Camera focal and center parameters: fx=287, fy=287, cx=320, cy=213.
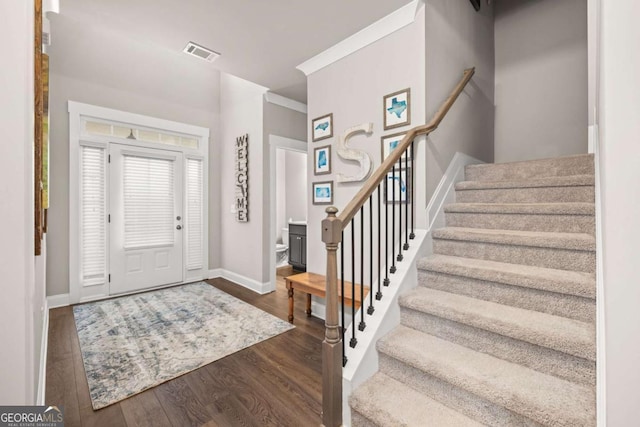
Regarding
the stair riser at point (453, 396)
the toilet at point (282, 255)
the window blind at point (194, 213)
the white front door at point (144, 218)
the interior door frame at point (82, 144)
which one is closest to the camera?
the stair riser at point (453, 396)

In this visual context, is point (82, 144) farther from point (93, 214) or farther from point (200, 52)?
point (200, 52)

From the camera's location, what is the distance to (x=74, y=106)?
3.64 meters

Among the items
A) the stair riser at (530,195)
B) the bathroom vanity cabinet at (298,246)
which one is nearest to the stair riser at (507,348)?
the stair riser at (530,195)

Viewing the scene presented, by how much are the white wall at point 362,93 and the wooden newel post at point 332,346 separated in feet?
3.74

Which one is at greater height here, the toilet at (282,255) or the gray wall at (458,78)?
the gray wall at (458,78)

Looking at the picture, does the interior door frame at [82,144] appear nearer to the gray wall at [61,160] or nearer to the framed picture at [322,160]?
the gray wall at [61,160]

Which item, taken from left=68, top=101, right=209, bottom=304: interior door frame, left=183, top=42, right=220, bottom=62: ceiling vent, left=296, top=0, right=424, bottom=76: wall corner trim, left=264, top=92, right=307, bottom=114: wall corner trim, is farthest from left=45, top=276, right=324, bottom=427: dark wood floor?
left=264, top=92, right=307, bottom=114: wall corner trim

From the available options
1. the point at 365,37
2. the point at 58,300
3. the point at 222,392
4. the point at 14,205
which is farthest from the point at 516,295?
the point at 58,300

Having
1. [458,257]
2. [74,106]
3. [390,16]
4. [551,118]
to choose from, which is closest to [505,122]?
[551,118]

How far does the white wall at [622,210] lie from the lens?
0.92 m

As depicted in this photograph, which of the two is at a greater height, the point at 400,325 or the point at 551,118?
the point at 551,118

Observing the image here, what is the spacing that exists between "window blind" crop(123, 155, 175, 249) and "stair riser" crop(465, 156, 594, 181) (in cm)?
415

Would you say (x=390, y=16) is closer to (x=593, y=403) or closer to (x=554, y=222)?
(x=554, y=222)

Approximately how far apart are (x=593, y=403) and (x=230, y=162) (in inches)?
186
